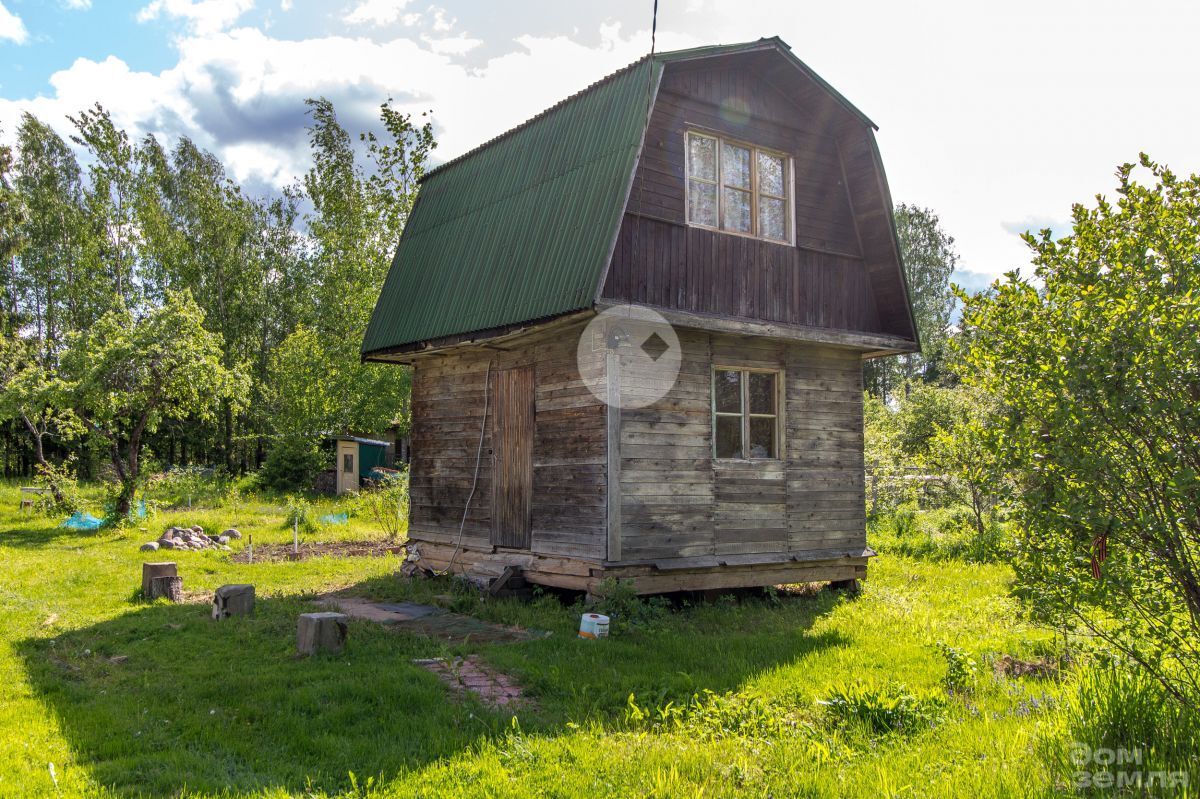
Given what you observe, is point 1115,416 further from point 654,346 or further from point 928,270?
point 928,270

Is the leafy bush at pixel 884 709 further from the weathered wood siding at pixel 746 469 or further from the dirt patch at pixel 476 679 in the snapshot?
the weathered wood siding at pixel 746 469

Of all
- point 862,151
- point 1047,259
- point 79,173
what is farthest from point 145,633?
point 79,173

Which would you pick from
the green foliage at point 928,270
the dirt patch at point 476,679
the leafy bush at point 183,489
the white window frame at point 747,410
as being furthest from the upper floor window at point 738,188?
the green foliage at point 928,270

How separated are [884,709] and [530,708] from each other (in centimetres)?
252

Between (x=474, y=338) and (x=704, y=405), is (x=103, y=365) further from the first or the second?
(x=704, y=405)

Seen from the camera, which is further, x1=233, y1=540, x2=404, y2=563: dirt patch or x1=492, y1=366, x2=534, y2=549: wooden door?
x1=233, y1=540, x2=404, y2=563: dirt patch

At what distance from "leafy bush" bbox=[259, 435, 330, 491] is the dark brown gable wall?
23.7 m

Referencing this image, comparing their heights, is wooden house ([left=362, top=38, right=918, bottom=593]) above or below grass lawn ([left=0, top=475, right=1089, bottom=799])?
above

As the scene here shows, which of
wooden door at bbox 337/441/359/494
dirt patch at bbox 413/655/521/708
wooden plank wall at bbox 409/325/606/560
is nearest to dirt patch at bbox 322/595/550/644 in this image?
dirt patch at bbox 413/655/521/708

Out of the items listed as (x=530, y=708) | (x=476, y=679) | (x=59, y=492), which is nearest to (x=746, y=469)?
(x=476, y=679)

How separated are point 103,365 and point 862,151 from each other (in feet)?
53.1

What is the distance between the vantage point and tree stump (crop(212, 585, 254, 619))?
905 cm

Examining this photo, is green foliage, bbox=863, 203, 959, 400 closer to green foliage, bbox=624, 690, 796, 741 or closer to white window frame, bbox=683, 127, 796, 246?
white window frame, bbox=683, 127, 796, 246

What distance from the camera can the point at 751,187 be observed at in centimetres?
1092
